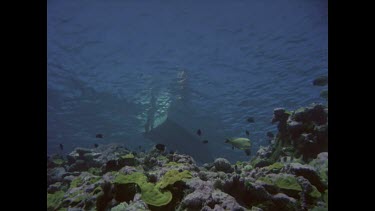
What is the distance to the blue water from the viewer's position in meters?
16.2

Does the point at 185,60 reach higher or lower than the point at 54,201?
higher

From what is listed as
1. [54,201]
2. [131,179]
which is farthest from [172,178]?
[54,201]

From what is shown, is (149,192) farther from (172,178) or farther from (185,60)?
(185,60)

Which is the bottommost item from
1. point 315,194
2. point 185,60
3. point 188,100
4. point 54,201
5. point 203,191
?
point 54,201

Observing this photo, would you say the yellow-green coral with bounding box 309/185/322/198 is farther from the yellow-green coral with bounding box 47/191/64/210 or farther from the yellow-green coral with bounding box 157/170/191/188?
the yellow-green coral with bounding box 47/191/64/210

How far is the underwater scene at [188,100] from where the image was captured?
5875 millimetres

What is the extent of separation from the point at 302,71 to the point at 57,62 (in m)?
21.8

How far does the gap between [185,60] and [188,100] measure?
9.42m

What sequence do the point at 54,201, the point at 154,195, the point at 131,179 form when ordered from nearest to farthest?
the point at 154,195 < the point at 131,179 < the point at 54,201

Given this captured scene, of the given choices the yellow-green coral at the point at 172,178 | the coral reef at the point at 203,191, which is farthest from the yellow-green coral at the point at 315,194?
the yellow-green coral at the point at 172,178

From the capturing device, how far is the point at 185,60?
920 inches

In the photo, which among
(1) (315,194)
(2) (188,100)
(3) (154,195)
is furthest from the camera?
(2) (188,100)
